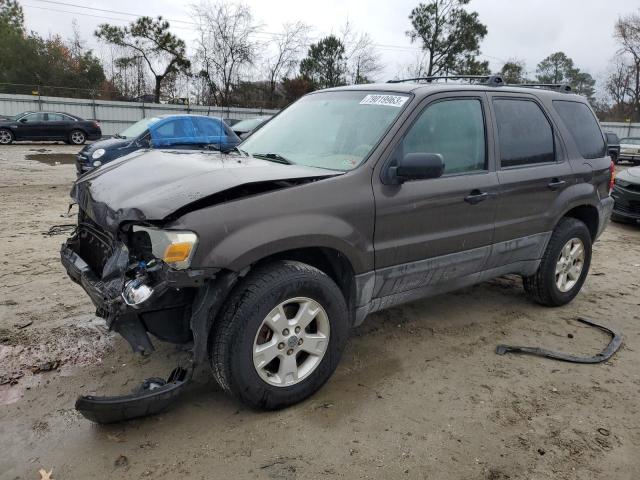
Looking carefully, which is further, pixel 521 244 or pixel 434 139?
pixel 521 244

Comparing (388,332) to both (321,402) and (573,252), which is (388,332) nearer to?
(321,402)

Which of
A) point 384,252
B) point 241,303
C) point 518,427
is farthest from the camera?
point 384,252

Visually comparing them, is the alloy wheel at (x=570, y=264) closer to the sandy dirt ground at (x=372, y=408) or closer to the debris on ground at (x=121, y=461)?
the sandy dirt ground at (x=372, y=408)

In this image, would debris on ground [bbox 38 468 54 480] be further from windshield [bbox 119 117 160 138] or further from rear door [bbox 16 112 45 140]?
rear door [bbox 16 112 45 140]

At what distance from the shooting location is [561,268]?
15.3ft

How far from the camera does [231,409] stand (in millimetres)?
2939

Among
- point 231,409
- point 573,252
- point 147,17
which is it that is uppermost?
point 147,17

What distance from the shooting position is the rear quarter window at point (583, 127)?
4508 mm

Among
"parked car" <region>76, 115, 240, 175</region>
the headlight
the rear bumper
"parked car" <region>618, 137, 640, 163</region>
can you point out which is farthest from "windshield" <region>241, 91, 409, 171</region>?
"parked car" <region>618, 137, 640, 163</region>

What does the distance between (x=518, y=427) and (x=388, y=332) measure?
53.3 inches

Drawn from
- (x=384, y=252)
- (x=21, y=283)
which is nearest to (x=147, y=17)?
(x=21, y=283)

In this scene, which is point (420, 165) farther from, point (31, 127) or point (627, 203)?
point (31, 127)

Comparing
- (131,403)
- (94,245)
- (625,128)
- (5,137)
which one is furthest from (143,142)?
(625,128)

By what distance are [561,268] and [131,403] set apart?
3.84 meters
